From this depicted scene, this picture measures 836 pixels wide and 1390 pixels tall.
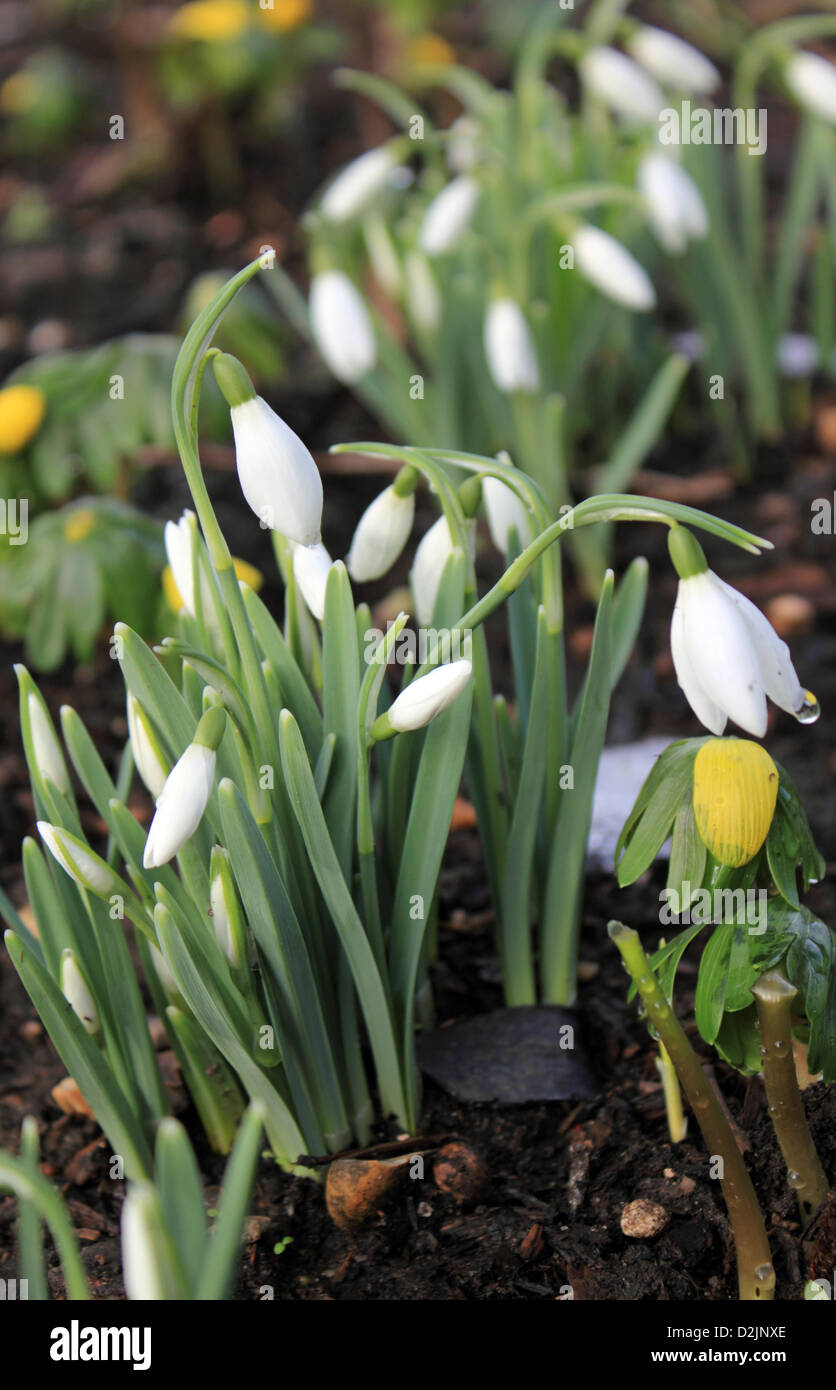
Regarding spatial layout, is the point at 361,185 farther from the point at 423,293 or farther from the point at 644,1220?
the point at 644,1220

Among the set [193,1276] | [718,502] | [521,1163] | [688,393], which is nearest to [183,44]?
[688,393]

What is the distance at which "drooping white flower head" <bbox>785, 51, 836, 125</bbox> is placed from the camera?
8.67 feet

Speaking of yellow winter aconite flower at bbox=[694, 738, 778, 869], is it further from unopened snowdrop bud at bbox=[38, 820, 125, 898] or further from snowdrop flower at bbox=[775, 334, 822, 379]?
snowdrop flower at bbox=[775, 334, 822, 379]

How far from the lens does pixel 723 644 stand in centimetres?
117

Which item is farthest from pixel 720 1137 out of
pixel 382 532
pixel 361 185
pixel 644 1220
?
pixel 361 185

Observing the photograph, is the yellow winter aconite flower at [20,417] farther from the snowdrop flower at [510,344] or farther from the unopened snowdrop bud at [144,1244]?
the unopened snowdrop bud at [144,1244]

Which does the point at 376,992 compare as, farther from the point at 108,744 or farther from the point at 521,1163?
the point at 108,744

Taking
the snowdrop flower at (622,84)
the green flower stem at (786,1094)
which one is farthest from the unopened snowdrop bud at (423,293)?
the green flower stem at (786,1094)

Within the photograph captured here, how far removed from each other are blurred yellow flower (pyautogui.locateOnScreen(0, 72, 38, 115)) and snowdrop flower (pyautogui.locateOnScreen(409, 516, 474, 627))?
3.65m

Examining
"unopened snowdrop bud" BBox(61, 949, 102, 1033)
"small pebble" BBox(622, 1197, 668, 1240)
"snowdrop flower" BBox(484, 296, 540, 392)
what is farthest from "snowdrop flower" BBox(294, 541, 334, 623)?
"snowdrop flower" BBox(484, 296, 540, 392)

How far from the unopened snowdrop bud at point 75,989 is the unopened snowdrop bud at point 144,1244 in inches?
20.4

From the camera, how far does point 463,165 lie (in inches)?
112

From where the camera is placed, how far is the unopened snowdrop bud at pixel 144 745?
4.53ft

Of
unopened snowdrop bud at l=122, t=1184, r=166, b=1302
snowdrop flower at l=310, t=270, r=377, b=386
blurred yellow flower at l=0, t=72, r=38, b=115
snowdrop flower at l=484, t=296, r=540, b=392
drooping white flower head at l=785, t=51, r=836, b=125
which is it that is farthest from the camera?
blurred yellow flower at l=0, t=72, r=38, b=115
